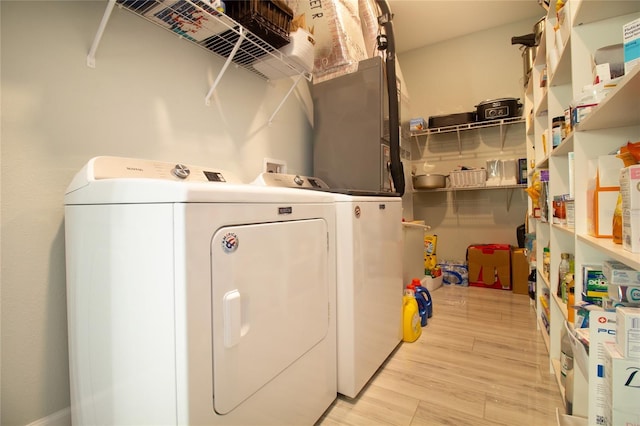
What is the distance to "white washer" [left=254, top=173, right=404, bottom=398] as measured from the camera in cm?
138

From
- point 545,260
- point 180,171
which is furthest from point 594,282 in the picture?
point 180,171

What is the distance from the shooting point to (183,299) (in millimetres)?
702

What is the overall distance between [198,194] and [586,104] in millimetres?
1333

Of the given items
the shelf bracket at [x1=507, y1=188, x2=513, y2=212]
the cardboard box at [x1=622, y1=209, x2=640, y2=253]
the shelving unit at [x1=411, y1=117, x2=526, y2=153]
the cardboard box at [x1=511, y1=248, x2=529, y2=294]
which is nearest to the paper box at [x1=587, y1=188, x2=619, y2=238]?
the cardboard box at [x1=622, y1=209, x2=640, y2=253]

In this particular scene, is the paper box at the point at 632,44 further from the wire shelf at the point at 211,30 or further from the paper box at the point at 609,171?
the wire shelf at the point at 211,30

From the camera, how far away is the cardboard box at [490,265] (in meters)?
3.16

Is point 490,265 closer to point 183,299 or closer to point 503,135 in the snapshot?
point 503,135

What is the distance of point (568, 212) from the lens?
4.17 feet

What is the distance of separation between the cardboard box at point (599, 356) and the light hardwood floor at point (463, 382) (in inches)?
24.5

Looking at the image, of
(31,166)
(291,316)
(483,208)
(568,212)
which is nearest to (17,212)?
(31,166)

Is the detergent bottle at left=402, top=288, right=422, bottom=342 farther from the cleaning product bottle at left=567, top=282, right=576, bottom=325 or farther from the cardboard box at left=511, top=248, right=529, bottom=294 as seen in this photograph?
the cardboard box at left=511, top=248, right=529, bottom=294

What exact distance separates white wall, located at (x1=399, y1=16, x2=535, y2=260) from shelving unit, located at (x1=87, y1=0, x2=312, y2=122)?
2.56 metres

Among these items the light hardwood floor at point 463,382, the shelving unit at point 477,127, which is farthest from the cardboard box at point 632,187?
the shelving unit at point 477,127

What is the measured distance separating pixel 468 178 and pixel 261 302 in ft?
10.3
